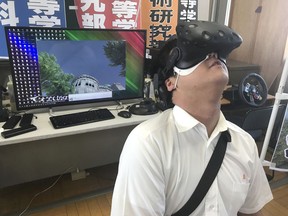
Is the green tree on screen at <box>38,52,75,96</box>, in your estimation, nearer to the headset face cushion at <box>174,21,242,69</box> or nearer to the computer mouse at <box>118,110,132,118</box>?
the computer mouse at <box>118,110,132,118</box>

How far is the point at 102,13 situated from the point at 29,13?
627 millimetres

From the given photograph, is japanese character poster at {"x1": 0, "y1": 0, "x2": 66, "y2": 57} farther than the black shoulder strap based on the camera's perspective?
Yes

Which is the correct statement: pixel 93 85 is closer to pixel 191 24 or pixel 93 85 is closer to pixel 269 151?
pixel 191 24

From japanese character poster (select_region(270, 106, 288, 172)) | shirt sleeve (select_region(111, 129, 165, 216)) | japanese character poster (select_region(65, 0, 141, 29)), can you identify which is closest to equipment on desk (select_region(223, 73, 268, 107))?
japanese character poster (select_region(270, 106, 288, 172))

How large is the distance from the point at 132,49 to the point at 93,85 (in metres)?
0.40

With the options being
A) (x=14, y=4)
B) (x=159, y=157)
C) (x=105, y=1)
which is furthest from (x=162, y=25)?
(x=159, y=157)

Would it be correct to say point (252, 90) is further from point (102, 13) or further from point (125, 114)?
point (102, 13)

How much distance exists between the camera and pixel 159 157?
784mm

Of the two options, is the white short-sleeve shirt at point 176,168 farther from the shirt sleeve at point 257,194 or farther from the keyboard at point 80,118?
the keyboard at point 80,118

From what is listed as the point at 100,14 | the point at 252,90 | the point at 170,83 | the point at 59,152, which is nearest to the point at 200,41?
the point at 170,83

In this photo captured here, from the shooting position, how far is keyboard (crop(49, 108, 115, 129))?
1.58 metres

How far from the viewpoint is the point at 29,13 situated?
2.08 meters

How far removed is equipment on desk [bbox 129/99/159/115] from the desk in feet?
0.17

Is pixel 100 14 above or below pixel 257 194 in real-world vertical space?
above
